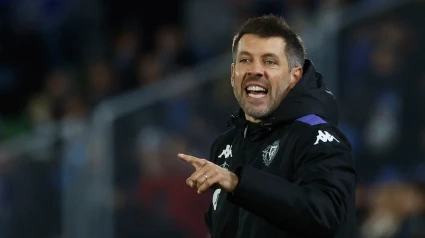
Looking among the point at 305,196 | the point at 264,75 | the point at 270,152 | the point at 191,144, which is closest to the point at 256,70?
the point at 264,75

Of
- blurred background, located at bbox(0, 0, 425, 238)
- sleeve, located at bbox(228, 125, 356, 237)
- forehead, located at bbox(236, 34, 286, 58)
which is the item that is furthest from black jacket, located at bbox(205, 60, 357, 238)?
blurred background, located at bbox(0, 0, 425, 238)

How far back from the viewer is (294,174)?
3.34 metres

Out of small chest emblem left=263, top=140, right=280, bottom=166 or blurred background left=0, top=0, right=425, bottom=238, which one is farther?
blurred background left=0, top=0, right=425, bottom=238

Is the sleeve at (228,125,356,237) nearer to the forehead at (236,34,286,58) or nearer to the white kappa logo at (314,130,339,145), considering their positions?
the white kappa logo at (314,130,339,145)

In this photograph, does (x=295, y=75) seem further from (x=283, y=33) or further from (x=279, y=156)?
(x=279, y=156)

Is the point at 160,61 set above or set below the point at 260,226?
above

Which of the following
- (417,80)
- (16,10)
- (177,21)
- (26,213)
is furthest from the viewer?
(16,10)

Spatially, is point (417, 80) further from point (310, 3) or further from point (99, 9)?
point (99, 9)

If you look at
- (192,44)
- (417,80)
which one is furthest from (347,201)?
(192,44)

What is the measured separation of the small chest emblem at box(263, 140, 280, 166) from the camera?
3453 mm

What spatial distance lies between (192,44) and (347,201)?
6099 mm

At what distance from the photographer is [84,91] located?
30.7 ft

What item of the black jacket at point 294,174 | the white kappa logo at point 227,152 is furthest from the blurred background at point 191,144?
the black jacket at point 294,174

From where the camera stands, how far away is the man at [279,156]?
3129mm
